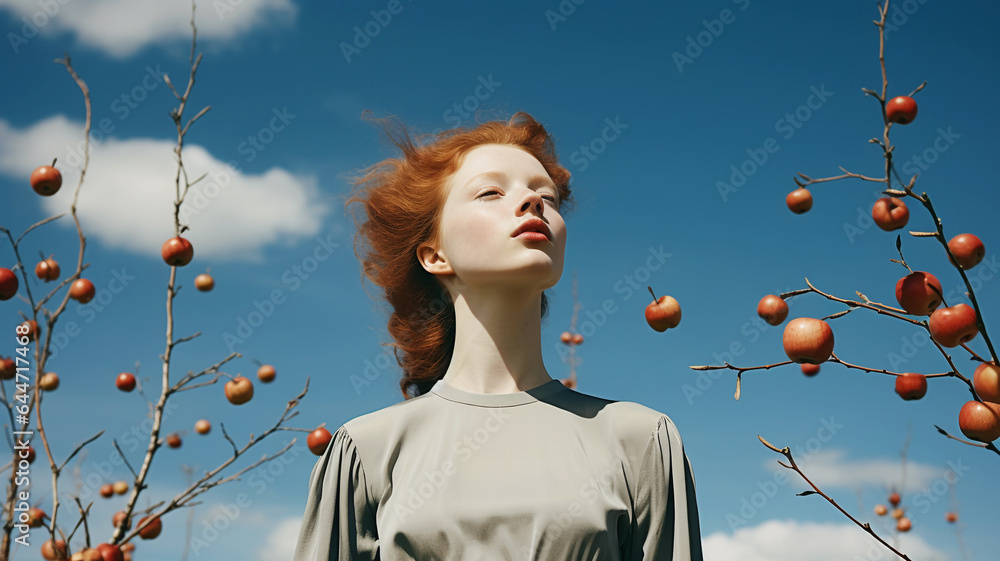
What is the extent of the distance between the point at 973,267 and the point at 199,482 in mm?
2228

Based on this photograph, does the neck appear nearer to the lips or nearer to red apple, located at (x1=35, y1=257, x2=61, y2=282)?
the lips

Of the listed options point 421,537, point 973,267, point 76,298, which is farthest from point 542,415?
point 76,298

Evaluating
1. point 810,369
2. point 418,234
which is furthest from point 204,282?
point 810,369

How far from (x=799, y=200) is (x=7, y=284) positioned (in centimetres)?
260

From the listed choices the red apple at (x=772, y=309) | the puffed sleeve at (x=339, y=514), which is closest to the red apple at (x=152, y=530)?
the puffed sleeve at (x=339, y=514)

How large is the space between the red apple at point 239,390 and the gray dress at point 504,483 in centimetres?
147

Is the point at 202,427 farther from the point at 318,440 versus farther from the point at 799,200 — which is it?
the point at 799,200

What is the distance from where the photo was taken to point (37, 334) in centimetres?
241

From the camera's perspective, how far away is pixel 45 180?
2793 millimetres

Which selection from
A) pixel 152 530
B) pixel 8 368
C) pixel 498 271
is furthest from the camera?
pixel 152 530

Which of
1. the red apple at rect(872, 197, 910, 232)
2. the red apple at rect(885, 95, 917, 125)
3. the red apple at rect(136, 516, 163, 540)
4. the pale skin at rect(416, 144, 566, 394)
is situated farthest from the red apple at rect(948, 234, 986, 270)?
the red apple at rect(136, 516, 163, 540)

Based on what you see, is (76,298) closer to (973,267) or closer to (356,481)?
(356,481)

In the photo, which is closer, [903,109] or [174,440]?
[903,109]

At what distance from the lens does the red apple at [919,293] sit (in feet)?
4.91
